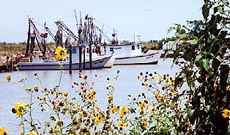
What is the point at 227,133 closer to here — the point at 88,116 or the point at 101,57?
the point at 88,116

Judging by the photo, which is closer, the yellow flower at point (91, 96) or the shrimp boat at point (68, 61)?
the yellow flower at point (91, 96)

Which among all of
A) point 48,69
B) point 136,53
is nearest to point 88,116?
point 48,69

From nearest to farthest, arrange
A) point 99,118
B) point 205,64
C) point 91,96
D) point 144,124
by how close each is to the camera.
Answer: point 205,64, point 99,118, point 144,124, point 91,96

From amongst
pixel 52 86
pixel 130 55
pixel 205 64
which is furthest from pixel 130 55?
pixel 205 64

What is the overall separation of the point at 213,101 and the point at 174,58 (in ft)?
1.06

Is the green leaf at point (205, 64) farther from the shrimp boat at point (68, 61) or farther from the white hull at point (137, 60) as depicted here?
the white hull at point (137, 60)

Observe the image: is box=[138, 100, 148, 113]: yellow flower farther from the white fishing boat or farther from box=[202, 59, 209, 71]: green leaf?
the white fishing boat

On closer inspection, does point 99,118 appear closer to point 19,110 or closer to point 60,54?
point 60,54

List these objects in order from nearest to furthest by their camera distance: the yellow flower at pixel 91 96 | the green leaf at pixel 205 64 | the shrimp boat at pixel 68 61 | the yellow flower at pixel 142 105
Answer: the green leaf at pixel 205 64 → the yellow flower at pixel 142 105 → the yellow flower at pixel 91 96 → the shrimp boat at pixel 68 61

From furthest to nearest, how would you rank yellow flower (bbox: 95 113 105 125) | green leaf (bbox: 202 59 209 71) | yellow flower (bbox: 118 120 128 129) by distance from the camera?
1. yellow flower (bbox: 118 120 128 129)
2. yellow flower (bbox: 95 113 105 125)
3. green leaf (bbox: 202 59 209 71)

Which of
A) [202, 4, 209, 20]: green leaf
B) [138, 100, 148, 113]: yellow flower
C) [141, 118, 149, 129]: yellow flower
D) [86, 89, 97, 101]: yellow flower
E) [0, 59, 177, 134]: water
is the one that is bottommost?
[0, 59, 177, 134]: water

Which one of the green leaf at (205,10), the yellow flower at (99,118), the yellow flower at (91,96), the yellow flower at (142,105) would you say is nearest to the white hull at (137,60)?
the yellow flower at (91,96)

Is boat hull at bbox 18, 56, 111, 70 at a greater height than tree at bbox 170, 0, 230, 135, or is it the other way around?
tree at bbox 170, 0, 230, 135

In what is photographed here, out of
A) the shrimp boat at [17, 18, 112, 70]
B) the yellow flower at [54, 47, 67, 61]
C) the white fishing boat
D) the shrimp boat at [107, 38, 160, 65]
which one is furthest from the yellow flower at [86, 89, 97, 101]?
the shrimp boat at [107, 38, 160, 65]
